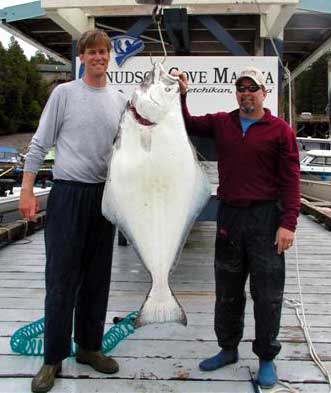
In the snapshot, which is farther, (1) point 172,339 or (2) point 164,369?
(1) point 172,339

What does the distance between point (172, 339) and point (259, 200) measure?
1.19 m

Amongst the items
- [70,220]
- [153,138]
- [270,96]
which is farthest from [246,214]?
[270,96]

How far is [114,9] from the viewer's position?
5.66 metres

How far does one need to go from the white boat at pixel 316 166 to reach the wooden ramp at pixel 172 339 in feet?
51.1

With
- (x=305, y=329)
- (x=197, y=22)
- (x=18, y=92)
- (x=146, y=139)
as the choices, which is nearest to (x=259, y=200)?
(x=146, y=139)

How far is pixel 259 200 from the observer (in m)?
2.92

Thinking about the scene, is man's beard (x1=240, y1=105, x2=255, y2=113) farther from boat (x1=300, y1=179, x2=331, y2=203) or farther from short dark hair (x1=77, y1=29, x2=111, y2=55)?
boat (x1=300, y1=179, x2=331, y2=203)

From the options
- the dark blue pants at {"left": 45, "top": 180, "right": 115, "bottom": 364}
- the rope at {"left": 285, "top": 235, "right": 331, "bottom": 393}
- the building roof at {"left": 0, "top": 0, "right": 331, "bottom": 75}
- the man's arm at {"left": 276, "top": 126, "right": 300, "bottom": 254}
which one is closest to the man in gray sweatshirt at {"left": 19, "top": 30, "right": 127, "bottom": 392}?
the dark blue pants at {"left": 45, "top": 180, "right": 115, "bottom": 364}

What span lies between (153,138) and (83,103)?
1.70 feet

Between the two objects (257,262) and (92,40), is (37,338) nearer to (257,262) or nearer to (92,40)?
(257,262)

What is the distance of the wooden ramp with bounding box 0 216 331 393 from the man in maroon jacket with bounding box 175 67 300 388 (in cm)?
28

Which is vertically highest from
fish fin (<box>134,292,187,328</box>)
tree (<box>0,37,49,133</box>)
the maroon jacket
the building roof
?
tree (<box>0,37,49,133</box>)

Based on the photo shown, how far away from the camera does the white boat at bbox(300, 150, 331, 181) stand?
21.0m

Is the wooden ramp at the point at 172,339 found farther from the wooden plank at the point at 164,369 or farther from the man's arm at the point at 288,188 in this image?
the man's arm at the point at 288,188
